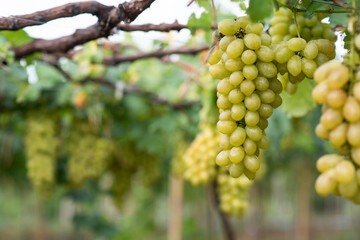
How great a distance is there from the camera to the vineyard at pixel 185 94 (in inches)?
25.4

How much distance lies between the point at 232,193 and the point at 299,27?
1.66m

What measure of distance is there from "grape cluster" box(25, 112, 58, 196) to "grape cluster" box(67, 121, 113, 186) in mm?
177

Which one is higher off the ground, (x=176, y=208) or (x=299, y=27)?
(x=299, y=27)

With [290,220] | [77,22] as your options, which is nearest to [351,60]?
[77,22]

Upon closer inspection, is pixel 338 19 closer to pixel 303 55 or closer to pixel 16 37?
pixel 303 55

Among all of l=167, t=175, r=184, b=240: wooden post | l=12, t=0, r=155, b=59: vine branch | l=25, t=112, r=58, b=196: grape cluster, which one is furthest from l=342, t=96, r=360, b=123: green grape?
l=167, t=175, r=184, b=240: wooden post

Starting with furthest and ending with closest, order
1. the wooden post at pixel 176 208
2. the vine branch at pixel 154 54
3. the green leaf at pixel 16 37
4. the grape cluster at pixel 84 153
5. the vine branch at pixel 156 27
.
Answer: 1. the wooden post at pixel 176 208
2. the grape cluster at pixel 84 153
3. the vine branch at pixel 154 54
4. the green leaf at pixel 16 37
5. the vine branch at pixel 156 27

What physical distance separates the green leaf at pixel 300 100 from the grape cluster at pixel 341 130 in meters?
0.52

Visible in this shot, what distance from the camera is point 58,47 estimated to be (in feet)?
4.45

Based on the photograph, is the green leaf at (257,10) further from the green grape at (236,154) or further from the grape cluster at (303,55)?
the green grape at (236,154)

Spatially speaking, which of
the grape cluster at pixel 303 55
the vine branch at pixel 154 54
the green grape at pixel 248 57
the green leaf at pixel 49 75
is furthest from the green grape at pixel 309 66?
the green leaf at pixel 49 75

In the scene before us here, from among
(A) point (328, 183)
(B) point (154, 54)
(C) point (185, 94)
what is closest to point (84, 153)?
(C) point (185, 94)

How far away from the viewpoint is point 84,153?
10.5 ft

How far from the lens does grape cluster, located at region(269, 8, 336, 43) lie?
85 cm
